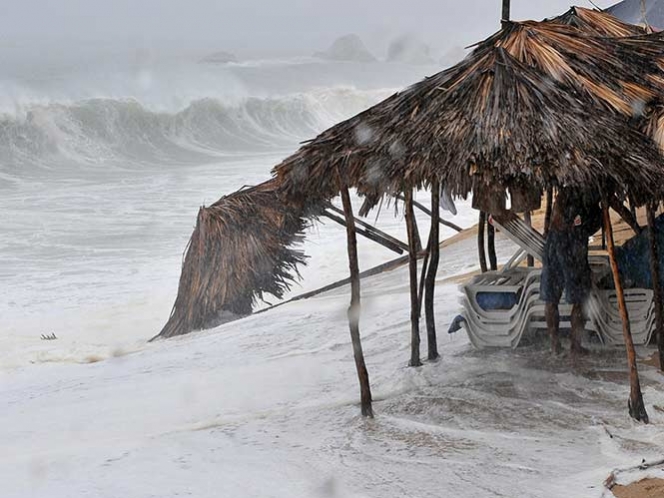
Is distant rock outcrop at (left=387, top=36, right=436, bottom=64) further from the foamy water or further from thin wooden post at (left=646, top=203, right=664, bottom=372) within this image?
thin wooden post at (left=646, top=203, right=664, bottom=372)

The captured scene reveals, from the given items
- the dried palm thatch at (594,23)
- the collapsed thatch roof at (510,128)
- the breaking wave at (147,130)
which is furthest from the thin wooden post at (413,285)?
the breaking wave at (147,130)

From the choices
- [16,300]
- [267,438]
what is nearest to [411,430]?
[267,438]

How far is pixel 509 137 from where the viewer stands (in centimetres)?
557

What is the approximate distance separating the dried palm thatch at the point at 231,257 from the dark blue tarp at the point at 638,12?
234 inches

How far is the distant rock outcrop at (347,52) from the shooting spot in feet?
225

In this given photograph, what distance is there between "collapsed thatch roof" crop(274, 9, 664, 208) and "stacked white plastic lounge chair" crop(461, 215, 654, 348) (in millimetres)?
1129

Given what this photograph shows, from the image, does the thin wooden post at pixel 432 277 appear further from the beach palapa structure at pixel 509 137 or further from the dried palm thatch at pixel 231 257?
the dried palm thatch at pixel 231 257

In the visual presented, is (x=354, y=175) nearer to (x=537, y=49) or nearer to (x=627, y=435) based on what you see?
(x=537, y=49)

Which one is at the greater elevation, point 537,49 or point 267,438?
point 537,49

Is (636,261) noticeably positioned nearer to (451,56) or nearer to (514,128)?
(514,128)

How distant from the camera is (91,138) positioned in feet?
116

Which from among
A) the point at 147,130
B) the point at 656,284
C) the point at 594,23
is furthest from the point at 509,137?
the point at 147,130

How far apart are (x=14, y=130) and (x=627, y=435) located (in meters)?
31.5

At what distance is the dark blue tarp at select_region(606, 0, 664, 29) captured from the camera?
14.1m
